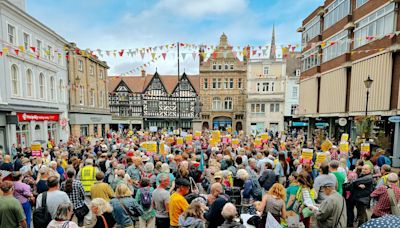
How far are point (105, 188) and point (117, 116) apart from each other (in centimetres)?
3554

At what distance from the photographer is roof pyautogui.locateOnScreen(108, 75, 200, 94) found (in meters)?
38.7

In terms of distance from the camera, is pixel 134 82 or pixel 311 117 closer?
pixel 311 117

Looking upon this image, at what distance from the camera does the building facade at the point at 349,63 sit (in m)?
12.9

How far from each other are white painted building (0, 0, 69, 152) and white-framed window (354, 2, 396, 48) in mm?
20058

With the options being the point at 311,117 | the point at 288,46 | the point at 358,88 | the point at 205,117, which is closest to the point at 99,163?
the point at 288,46

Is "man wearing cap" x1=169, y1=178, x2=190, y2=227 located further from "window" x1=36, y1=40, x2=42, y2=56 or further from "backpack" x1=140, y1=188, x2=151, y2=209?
"window" x1=36, y1=40, x2=42, y2=56

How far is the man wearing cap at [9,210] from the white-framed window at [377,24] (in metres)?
17.1

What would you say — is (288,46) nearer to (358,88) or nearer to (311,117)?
(358,88)

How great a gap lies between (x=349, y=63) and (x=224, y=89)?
21801mm

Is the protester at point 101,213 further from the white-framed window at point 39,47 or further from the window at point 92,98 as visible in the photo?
the window at point 92,98

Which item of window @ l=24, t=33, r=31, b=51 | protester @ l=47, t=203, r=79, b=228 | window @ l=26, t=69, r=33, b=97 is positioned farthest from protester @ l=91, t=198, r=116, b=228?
window @ l=24, t=33, r=31, b=51

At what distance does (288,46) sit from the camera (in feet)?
39.2

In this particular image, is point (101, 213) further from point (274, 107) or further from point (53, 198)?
point (274, 107)

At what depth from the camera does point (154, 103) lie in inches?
1515
